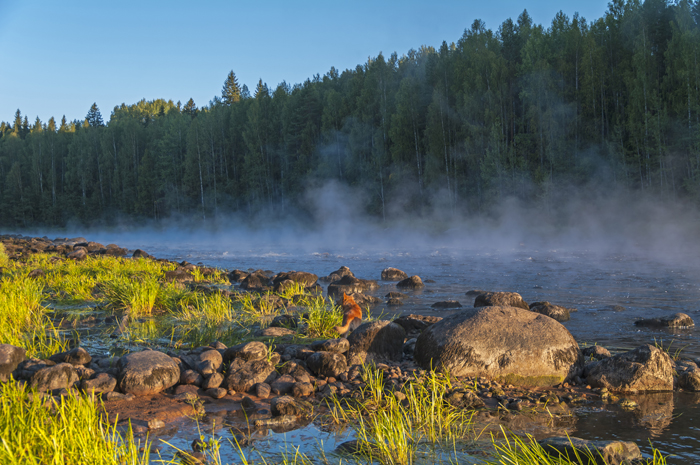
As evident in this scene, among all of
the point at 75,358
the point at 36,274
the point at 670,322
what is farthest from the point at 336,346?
the point at 36,274

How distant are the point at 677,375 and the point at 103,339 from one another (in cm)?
671

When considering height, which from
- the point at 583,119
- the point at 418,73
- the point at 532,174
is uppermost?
the point at 418,73

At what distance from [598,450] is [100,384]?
396 centimetres

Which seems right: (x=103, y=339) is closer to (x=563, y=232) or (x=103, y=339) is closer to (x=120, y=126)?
(x=563, y=232)

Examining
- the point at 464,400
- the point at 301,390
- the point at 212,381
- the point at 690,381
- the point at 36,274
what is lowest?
the point at 690,381

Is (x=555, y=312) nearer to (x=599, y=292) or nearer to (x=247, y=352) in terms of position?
(x=599, y=292)

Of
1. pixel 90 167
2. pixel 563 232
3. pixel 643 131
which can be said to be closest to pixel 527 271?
pixel 563 232

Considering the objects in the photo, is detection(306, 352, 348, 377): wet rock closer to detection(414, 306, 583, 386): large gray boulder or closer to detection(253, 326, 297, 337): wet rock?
detection(414, 306, 583, 386): large gray boulder

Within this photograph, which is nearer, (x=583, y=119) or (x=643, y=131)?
(x=643, y=131)

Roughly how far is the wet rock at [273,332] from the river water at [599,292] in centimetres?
212

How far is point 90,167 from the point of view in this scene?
7019 centimetres

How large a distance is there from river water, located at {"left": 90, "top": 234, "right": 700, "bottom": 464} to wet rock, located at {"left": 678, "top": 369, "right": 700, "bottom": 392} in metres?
0.17

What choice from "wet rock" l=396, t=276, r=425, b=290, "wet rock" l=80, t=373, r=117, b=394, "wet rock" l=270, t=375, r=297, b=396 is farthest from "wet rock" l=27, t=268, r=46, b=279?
"wet rock" l=270, t=375, r=297, b=396

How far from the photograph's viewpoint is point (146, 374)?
15.5 feet
